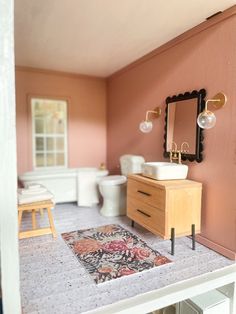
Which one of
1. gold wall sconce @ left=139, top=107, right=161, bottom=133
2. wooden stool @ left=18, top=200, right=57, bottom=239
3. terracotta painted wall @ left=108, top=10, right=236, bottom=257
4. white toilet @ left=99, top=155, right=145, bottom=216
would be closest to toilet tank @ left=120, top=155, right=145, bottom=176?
white toilet @ left=99, top=155, right=145, bottom=216

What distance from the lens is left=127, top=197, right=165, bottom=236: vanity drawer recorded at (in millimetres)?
2330

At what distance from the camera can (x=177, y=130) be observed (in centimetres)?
292

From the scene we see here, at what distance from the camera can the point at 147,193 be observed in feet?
8.36

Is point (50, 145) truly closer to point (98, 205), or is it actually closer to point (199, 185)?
point (98, 205)

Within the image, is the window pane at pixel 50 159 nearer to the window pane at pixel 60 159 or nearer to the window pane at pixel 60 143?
the window pane at pixel 60 159

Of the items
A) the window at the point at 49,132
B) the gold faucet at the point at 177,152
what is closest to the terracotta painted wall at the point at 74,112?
the window at the point at 49,132

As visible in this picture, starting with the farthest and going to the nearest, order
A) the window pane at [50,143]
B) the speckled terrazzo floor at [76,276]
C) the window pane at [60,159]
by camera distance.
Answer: the window pane at [60,159], the window pane at [50,143], the speckled terrazzo floor at [76,276]

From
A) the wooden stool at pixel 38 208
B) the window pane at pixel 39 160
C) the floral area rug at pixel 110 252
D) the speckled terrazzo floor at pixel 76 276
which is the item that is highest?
the window pane at pixel 39 160

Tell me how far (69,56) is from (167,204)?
2.62 metres

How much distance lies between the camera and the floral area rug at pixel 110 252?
6.79 feet

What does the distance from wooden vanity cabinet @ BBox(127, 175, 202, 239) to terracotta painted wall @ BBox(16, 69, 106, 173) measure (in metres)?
2.40

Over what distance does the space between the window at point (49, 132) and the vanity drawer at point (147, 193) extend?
2.19m

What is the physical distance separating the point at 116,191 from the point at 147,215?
0.98 metres

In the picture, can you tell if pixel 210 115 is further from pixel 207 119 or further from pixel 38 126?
pixel 38 126
